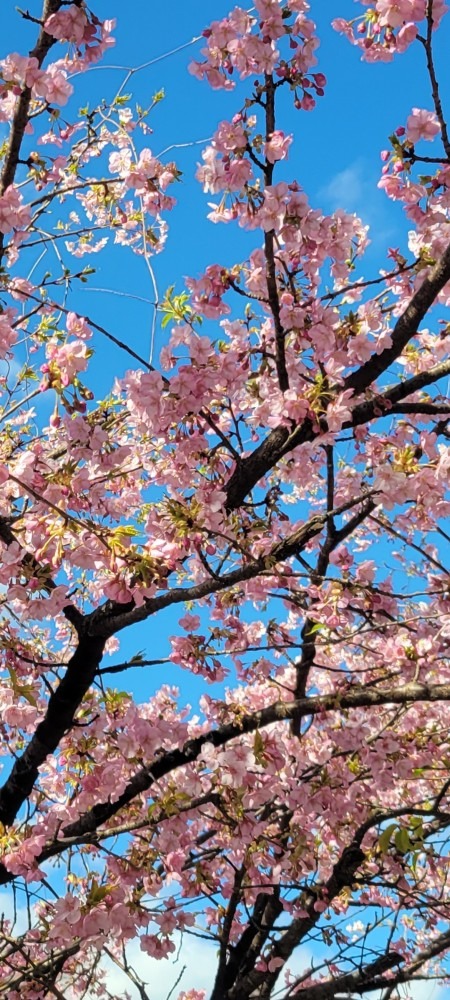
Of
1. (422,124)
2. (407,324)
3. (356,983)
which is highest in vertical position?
(422,124)

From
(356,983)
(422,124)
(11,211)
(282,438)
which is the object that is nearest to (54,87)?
(11,211)

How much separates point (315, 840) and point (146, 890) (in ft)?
5.18

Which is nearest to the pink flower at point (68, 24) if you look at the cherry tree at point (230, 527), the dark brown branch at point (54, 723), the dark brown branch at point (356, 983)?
the cherry tree at point (230, 527)

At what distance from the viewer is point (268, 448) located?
3840mm

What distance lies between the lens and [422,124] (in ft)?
11.5

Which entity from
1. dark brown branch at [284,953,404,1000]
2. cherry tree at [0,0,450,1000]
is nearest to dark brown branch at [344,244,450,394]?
cherry tree at [0,0,450,1000]

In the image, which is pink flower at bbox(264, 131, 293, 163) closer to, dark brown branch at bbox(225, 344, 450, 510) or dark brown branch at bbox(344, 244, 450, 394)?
dark brown branch at bbox(344, 244, 450, 394)

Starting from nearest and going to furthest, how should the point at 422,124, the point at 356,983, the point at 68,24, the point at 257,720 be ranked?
the point at 422,124
the point at 68,24
the point at 257,720
the point at 356,983

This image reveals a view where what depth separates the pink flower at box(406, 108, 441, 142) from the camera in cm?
349

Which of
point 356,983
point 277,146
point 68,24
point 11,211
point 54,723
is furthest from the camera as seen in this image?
point 356,983

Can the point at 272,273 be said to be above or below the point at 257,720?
above

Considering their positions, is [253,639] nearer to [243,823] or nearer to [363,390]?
[243,823]

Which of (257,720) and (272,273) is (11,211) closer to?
(272,273)

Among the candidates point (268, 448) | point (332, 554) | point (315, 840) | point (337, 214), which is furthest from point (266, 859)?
point (337, 214)
